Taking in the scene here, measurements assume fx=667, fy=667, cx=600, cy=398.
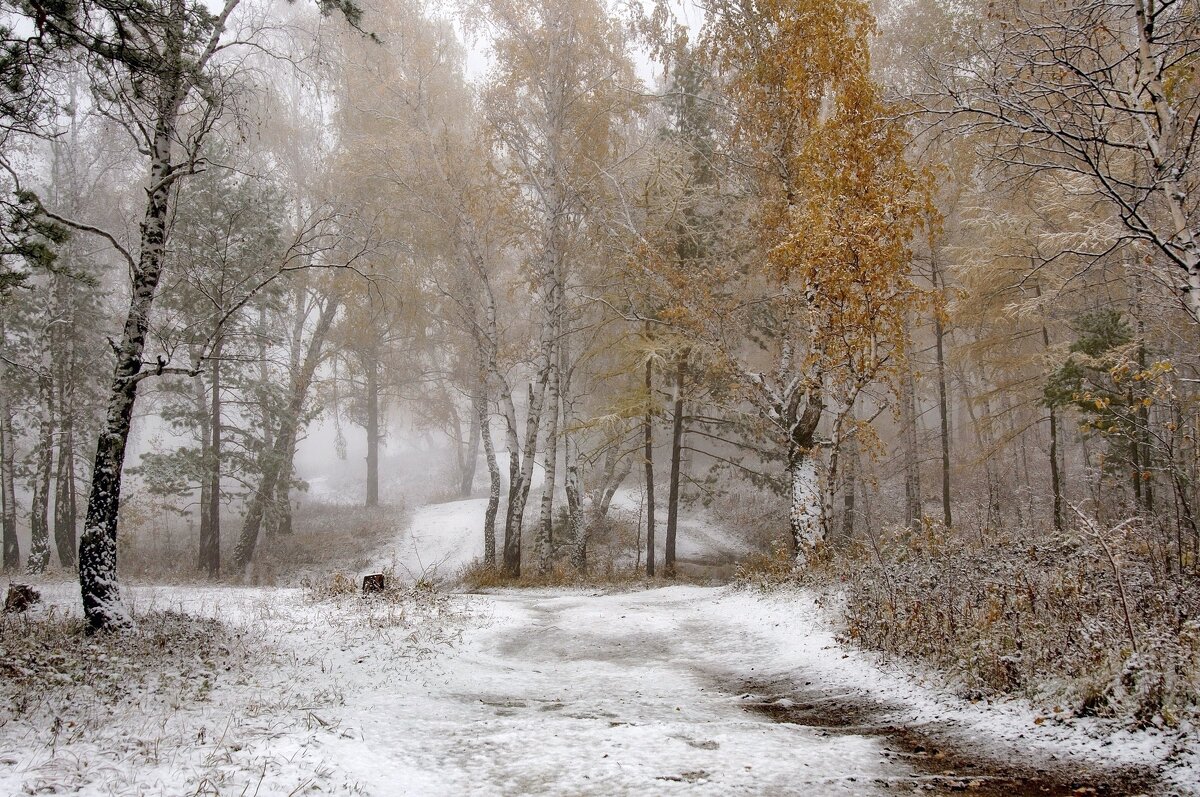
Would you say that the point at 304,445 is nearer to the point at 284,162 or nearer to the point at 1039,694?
the point at 284,162

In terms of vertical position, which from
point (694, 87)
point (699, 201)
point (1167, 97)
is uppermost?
point (694, 87)

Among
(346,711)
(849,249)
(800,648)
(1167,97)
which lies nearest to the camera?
(346,711)

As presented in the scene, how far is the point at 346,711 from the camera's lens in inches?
193

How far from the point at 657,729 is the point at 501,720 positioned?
117 centimetres

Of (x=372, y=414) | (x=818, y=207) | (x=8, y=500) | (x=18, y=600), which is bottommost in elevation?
(x=18, y=600)

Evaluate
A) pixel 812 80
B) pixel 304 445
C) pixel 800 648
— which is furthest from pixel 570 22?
pixel 304 445

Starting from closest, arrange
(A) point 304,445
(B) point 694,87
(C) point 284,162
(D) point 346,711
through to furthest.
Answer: (D) point 346,711
(B) point 694,87
(C) point 284,162
(A) point 304,445

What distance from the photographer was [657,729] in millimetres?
4461

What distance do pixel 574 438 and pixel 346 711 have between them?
42.2 feet

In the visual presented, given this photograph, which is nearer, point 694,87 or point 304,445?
point 694,87

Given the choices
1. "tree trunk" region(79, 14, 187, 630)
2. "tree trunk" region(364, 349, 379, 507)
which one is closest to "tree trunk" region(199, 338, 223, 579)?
"tree trunk" region(364, 349, 379, 507)

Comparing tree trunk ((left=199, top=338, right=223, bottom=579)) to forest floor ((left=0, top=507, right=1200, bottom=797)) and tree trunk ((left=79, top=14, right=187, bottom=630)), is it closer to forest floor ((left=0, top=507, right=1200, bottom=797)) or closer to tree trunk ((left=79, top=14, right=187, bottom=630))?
forest floor ((left=0, top=507, right=1200, bottom=797))

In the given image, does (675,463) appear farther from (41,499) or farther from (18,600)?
(41,499)

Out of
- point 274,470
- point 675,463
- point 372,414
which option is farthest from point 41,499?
point 675,463
